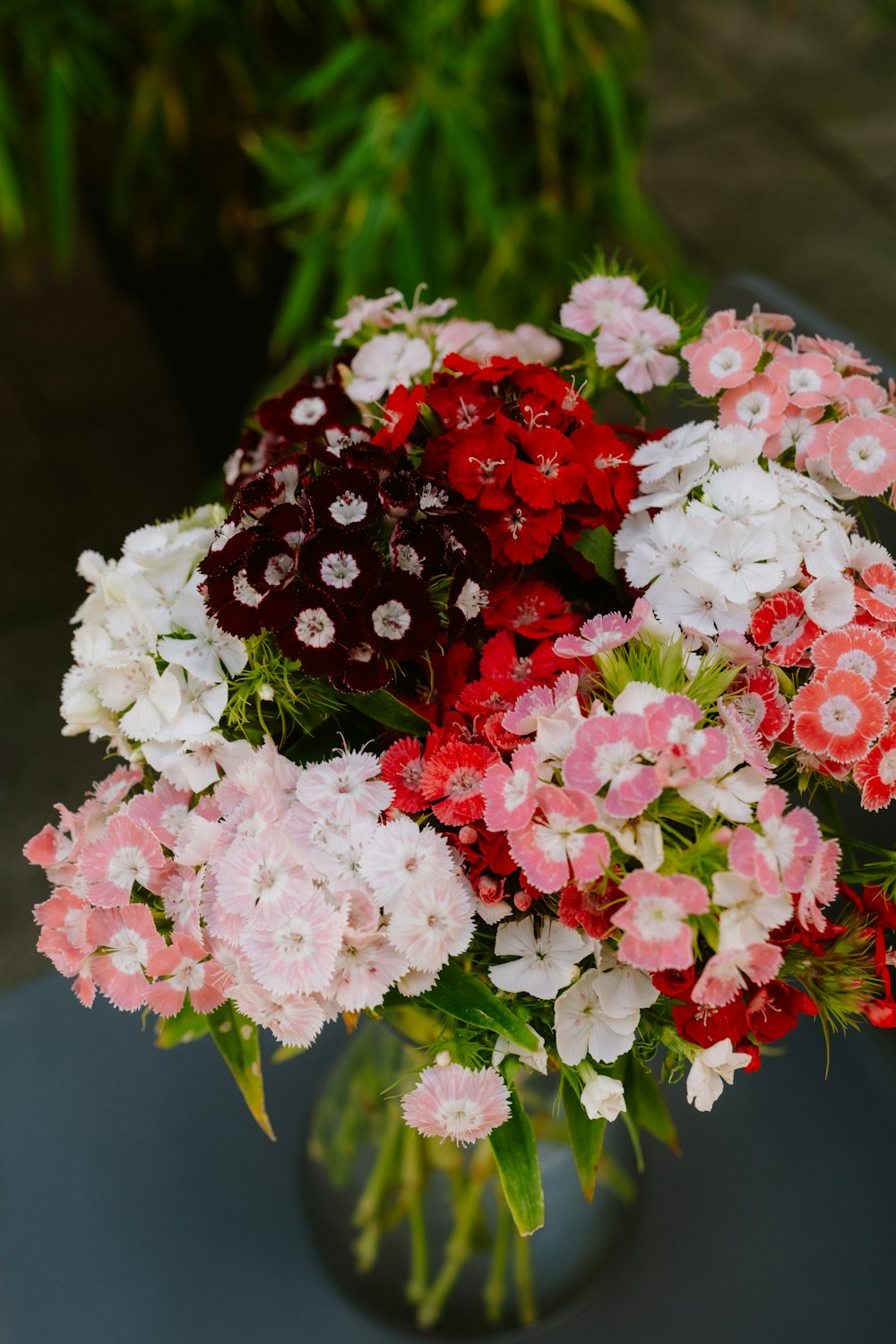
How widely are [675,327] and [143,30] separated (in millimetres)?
1496

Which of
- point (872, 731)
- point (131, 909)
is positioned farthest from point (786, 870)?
point (131, 909)

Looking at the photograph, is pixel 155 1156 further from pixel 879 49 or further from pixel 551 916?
pixel 879 49

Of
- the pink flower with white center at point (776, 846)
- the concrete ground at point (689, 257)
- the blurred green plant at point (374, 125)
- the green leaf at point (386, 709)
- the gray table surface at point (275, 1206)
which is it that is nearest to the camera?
the pink flower with white center at point (776, 846)

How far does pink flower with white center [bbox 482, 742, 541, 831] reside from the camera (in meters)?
0.45

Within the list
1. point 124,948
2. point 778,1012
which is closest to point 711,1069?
point 778,1012

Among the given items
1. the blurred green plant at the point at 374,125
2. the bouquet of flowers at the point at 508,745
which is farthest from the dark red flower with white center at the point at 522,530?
the blurred green plant at the point at 374,125

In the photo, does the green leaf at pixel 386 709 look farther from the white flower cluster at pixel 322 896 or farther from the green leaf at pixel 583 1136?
the green leaf at pixel 583 1136

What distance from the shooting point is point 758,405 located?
1.87ft

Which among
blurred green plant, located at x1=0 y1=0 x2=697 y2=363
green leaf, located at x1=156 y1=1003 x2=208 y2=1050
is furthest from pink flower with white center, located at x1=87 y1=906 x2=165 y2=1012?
blurred green plant, located at x1=0 y1=0 x2=697 y2=363

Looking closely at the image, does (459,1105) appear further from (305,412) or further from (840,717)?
(305,412)

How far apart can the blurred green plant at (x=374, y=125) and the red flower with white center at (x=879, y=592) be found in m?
0.91

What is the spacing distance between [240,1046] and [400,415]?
1.04ft

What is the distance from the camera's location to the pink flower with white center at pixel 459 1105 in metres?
0.48

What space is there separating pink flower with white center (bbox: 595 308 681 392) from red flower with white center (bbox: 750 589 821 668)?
6.3 inches
